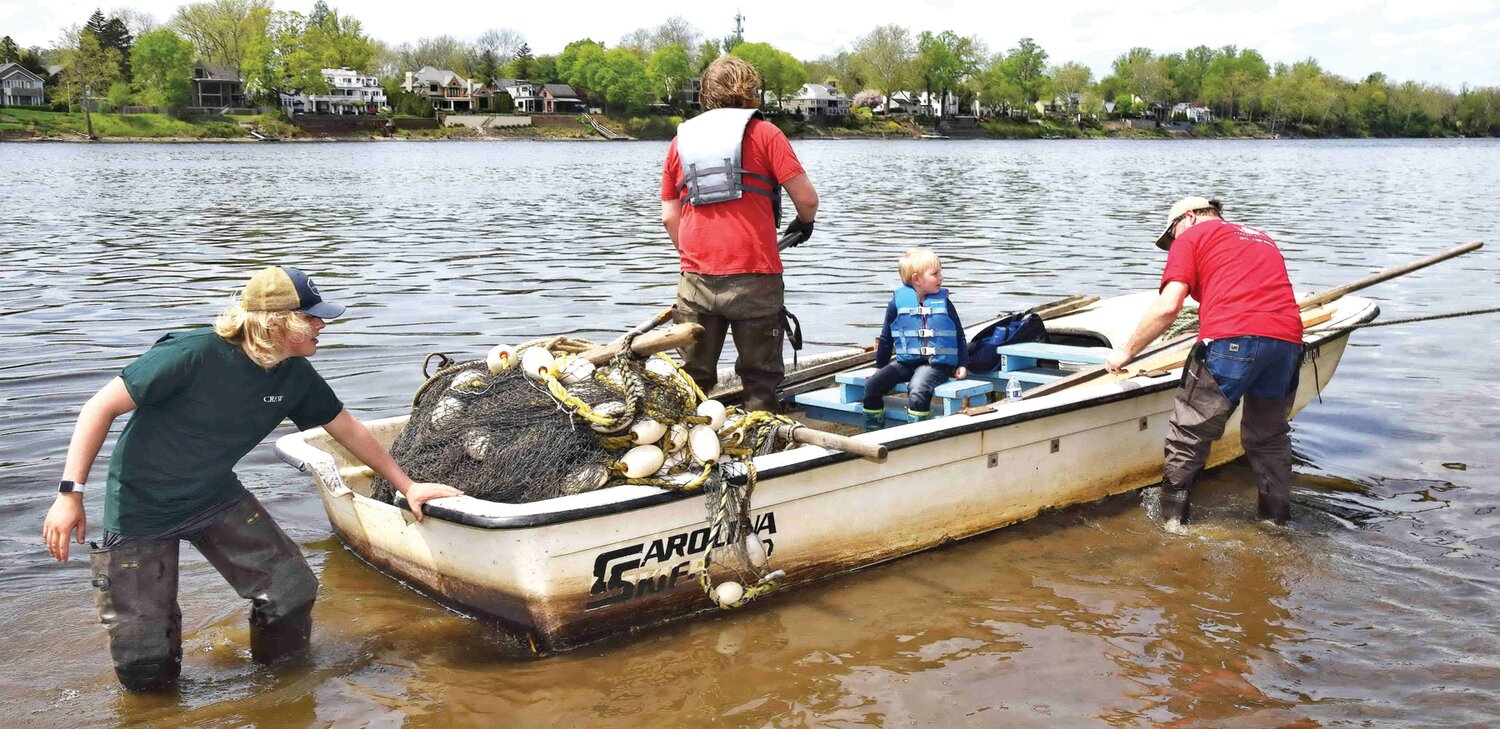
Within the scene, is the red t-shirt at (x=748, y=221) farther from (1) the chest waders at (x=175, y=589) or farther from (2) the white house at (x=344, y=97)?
(2) the white house at (x=344, y=97)

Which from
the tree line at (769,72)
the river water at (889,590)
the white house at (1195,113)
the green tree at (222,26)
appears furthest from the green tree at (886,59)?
the river water at (889,590)

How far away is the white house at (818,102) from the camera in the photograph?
140 metres

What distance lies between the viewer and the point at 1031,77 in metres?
168

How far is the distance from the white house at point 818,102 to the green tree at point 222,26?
58648mm

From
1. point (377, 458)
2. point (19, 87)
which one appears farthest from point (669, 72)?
point (377, 458)

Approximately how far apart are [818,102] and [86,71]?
244 feet

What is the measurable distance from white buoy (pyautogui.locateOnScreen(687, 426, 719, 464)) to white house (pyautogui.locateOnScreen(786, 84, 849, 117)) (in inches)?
5334

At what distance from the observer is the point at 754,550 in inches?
217

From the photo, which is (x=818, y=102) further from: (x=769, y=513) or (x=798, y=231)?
(x=769, y=513)

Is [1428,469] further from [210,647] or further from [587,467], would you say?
[210,647]

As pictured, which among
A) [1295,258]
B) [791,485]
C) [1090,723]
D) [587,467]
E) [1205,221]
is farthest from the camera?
[1295,258]

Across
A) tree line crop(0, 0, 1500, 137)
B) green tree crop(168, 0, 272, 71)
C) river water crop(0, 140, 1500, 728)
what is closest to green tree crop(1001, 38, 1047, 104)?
tree line crop(0, 0, 1500, 137)

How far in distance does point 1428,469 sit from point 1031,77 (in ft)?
552

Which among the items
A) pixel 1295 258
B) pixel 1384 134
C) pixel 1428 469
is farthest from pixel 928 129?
pixel 1428 469
